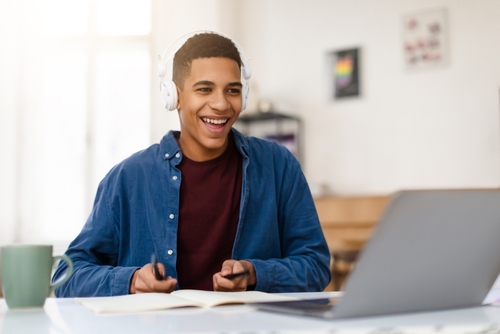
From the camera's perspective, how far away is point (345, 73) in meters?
4.36

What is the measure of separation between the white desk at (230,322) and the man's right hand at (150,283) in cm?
23

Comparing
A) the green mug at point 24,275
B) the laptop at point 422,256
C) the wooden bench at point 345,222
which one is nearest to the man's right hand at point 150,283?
the green mug at point 24,275

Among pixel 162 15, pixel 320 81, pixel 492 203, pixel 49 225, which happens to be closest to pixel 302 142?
pixel 320 81

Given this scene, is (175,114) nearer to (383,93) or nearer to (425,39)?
(383,93)

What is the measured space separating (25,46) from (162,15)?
988 mm

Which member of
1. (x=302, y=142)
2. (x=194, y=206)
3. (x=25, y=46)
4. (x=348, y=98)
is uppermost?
(x=25, y=46)

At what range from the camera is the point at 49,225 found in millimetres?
4016

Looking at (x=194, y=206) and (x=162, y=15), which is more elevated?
(x=162, y=15)

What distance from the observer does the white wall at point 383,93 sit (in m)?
3.88

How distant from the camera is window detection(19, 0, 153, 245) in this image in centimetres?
403

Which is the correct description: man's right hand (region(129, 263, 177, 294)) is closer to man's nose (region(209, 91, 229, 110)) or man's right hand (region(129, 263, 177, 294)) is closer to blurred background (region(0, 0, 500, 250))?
man's nose (region(209, 91, 229, 110))

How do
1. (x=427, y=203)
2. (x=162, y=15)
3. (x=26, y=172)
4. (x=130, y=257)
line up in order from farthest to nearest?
(x=162, y=15) < (x=26, y=172) < (x=130, y=257) < (x=427, y=203)

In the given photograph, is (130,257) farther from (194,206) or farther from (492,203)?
(492,203)

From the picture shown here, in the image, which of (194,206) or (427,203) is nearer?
(427,203)
